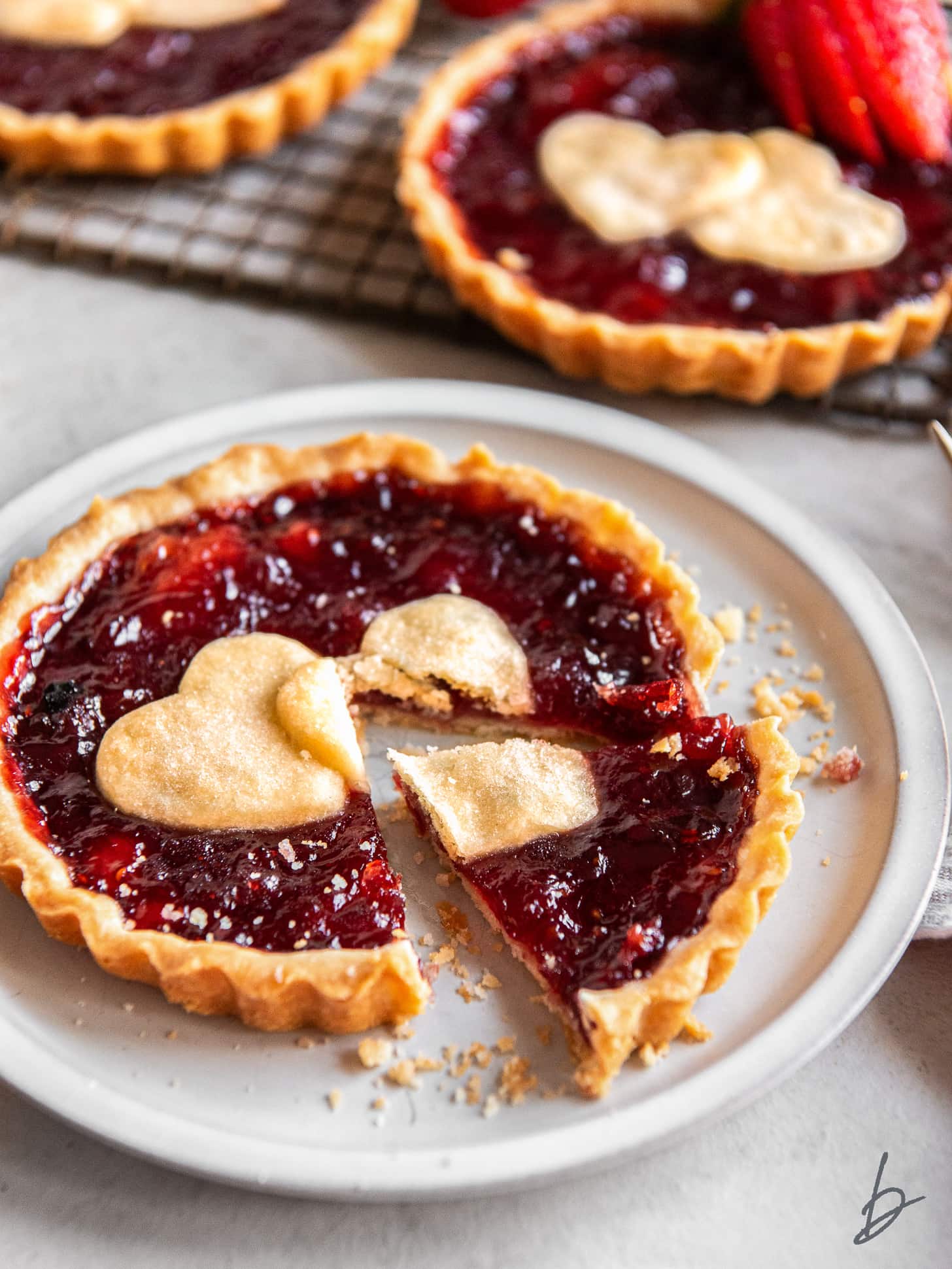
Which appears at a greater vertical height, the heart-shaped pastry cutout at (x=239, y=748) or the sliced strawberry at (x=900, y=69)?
the sliced strawberry at (x=900, y=69)

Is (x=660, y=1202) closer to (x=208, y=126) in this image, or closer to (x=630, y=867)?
(x=630, y=867)

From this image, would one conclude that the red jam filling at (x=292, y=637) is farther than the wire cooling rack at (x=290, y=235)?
No

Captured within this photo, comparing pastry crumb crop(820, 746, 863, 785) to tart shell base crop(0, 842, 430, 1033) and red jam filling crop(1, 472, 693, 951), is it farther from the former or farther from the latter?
tart shell base crop(0, 842, 430, 1033)

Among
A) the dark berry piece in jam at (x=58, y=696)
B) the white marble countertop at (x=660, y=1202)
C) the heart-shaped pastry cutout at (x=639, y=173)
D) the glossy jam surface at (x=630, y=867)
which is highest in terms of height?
the heart-shaped pastry cutout at (x=639, y=173)

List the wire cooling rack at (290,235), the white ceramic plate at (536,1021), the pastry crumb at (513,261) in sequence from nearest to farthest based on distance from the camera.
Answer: the white ceramic plate at (536,1021), the pastry crumb at (513,261), the wire cooling rack at (290,235)

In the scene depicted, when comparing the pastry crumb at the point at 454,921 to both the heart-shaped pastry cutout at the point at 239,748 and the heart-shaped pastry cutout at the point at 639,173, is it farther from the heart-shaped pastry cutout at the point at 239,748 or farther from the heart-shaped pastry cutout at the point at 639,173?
the heart-shaped pastry cutout at the point at 639,173

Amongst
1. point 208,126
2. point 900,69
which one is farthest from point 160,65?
point 900,69

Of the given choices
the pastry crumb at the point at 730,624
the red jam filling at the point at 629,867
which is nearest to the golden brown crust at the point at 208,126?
the pastry crumb at the point at 730,624

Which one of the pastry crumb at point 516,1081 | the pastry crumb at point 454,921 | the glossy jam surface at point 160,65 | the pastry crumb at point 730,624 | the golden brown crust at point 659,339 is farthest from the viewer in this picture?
the glossy jam surface at point 160,65
